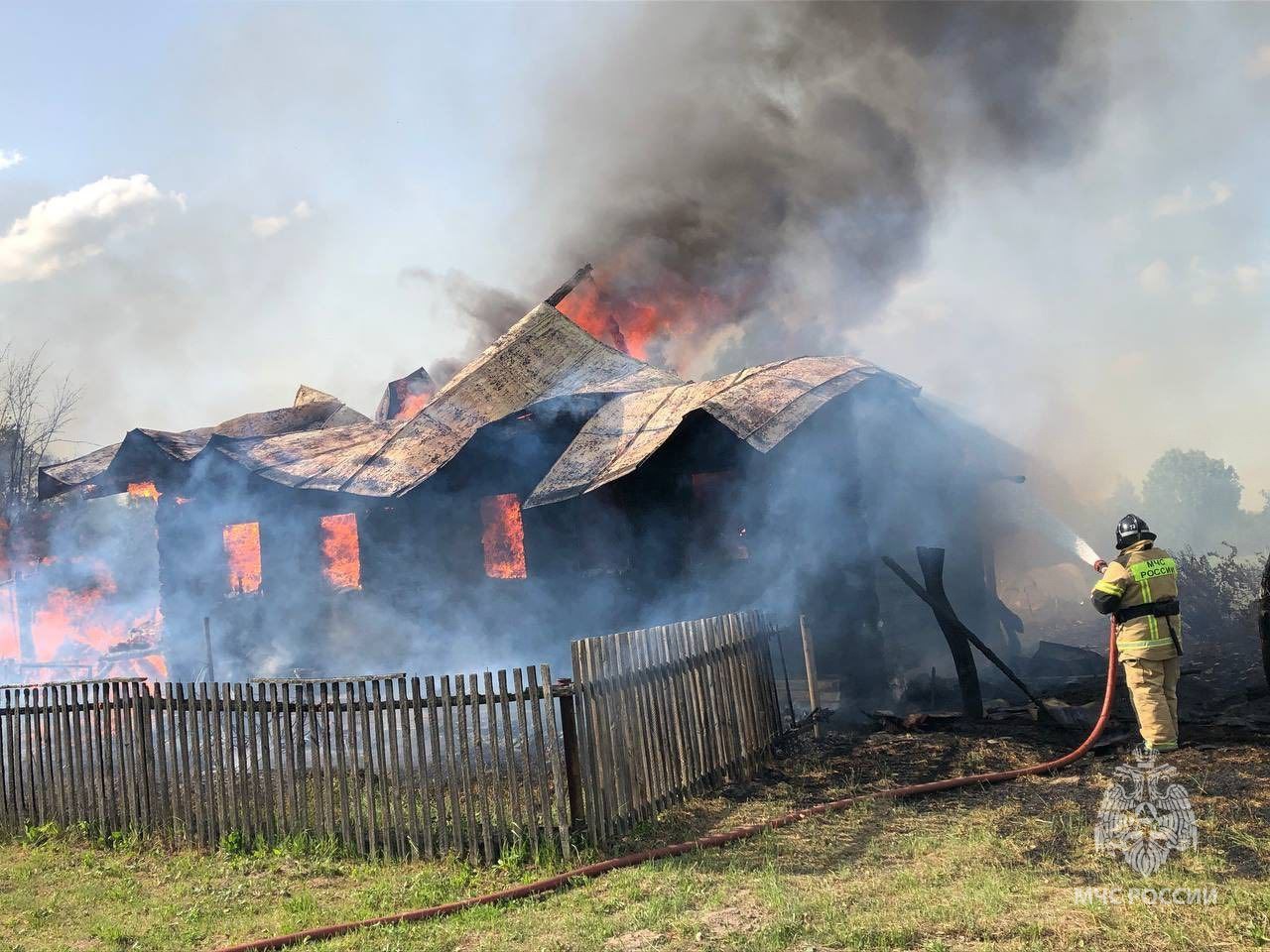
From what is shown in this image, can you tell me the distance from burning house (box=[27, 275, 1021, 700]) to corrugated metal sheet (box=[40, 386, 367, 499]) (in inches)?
2.7

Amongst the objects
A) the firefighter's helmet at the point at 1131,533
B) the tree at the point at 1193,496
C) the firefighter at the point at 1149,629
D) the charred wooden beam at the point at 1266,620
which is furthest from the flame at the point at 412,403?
the tree at the point at 1193,496

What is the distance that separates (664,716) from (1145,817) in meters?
3.45

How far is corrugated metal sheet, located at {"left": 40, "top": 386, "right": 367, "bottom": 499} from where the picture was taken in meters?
14.7

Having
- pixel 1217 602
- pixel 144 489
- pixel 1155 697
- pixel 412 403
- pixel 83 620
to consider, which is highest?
pixel 412 403

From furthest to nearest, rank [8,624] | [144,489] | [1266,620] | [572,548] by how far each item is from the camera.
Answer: [8,624], [144,489], [572,548], [1266,620]

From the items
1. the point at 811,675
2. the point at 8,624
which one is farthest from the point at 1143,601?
the point at 8,624

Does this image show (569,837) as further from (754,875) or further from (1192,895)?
(1192,895)

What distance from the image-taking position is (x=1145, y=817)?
238 inches

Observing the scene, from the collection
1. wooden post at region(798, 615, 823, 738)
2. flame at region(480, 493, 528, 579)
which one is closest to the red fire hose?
wooden post at region(798, 615, 823, 738)

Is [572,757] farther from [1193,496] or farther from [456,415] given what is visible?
[1193,496]

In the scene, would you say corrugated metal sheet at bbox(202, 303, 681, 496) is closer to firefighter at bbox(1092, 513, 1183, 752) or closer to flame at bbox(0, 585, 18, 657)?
firefighter at bbox(1092, 513, 1183, 752)

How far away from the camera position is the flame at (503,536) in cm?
1361

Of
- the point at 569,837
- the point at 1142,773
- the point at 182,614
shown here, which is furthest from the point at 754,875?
the point at 182,614

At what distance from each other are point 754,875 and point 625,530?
7360mm
